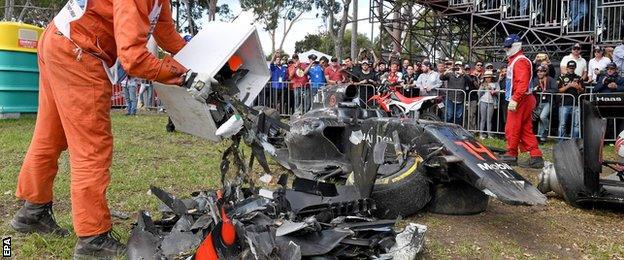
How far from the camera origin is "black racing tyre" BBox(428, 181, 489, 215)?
4.47 metres

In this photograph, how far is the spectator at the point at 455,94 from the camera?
1040 cm

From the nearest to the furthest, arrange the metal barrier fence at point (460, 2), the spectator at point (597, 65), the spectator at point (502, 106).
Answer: the spectator at point (597, 65), the spectator at point (502, 106), the metal barrier fence at point (460, 2)

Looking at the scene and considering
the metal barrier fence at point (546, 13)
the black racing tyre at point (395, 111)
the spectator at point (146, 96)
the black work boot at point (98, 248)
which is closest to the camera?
the black work boot at point (98, 248)

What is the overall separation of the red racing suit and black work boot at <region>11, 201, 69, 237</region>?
5.33m

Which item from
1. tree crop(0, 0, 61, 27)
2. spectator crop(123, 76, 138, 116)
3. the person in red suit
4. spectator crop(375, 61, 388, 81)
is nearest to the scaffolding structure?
spectator crop(375, 61, 388, 81)

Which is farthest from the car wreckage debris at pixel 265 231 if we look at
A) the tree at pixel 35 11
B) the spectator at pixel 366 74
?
the tree at pixel 35 11

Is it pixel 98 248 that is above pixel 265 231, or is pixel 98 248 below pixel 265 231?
below

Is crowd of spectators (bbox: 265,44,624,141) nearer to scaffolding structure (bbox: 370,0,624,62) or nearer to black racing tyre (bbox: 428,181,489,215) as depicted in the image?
scaffolding structure (bbox: 370,0,624,62)

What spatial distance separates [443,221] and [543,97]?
6.18 meters

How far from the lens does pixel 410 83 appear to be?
11.3 m

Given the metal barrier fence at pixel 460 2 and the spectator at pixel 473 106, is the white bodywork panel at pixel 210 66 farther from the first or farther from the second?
the metal barrier fence at pixel 460 2

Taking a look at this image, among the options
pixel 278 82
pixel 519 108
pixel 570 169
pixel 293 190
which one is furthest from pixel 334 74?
pixel 293 190

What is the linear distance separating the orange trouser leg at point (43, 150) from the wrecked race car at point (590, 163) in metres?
3.77

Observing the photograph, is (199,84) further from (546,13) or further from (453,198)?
(546,13)
